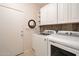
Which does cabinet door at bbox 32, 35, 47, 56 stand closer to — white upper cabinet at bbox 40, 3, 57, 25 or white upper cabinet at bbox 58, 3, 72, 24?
white upper cabinet at bbox 40, 3, 57, 25

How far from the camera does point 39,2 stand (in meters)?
1.22

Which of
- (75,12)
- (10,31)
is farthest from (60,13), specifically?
(10,31)

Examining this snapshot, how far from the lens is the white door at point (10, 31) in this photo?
4.14 feet

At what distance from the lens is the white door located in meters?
1.26

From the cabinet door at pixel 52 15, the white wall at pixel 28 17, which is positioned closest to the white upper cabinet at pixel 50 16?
the cabinet door at pixel 52 15

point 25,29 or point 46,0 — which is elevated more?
point 46,0

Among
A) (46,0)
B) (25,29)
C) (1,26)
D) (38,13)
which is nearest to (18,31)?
(25,29)

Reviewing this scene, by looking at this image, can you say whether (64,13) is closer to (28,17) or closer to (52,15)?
(52,15)

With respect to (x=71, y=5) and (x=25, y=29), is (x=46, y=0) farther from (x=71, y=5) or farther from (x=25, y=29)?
(x=25, y=29)

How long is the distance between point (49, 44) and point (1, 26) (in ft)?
1.86

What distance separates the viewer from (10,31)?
1.29 metres

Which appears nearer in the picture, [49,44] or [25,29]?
[49,44]

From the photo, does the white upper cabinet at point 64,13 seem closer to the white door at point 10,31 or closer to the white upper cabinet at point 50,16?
the white upper cabinet at point 50,16

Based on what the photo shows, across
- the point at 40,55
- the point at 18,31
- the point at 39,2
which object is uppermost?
the point at 39,2
